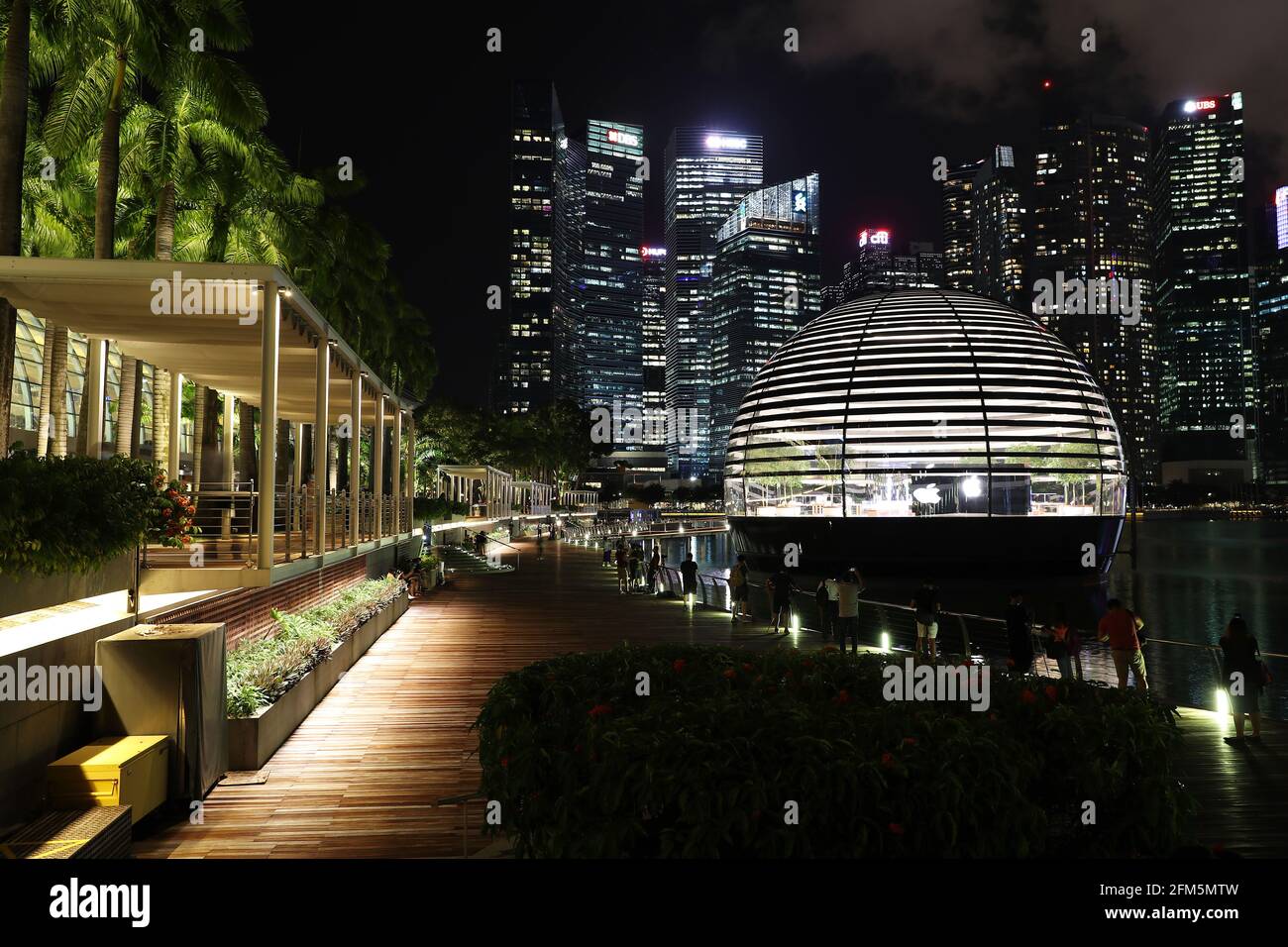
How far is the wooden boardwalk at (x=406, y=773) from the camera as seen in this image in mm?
7438

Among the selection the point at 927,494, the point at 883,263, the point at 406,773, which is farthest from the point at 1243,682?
the point at 883,263

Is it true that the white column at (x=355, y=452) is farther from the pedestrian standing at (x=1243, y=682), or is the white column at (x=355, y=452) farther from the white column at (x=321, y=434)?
the pedestrian standing at (x=1243, y=682)

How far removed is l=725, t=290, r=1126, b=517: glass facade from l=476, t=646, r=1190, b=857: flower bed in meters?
43.0

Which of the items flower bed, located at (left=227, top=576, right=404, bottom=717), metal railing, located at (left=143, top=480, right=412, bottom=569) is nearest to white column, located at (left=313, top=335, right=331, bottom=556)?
metal railing, located at (left=143, top=480, right=412, bottom=569)

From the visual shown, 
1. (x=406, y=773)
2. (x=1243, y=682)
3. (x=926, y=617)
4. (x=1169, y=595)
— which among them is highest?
(x=926, y=617)

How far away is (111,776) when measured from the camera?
6.71m

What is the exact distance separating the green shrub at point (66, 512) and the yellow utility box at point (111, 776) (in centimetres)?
159

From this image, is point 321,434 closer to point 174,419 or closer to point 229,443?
point 174,419

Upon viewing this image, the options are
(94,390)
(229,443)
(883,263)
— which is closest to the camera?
(94,390)

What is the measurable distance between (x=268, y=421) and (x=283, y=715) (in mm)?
3707

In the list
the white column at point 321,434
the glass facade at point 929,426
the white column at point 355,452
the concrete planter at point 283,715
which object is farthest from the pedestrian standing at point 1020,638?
the glass facade at point 929,426

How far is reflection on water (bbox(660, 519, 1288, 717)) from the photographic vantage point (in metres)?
30.3

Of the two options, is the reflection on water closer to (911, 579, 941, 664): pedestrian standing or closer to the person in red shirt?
the person in red shirt
